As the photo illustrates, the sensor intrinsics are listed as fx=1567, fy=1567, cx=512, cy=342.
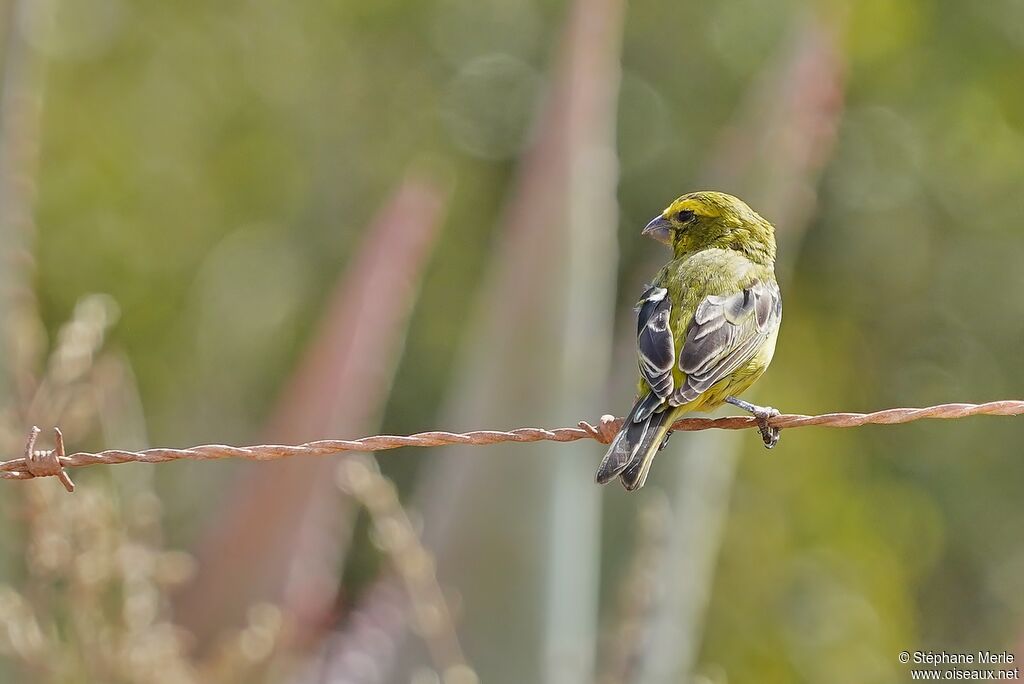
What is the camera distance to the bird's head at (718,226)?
674cm

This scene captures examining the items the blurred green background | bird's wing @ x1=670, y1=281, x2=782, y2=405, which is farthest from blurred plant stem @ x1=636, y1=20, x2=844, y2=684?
bird's wing @ x1=670, y1=281, x2=782, y2=405

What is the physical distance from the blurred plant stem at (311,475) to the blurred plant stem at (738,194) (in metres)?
1.54

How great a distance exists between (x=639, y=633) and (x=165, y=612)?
7.07 feet

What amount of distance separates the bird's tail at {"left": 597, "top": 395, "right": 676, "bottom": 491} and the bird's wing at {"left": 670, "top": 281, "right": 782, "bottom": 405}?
0.09 m

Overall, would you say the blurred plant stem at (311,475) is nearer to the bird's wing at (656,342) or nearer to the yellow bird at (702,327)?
the yellow bird at (702,327)

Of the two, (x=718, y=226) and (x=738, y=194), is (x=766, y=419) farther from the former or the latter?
(x=738, y=194)

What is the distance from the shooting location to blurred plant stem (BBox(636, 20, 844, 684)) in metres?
6.81

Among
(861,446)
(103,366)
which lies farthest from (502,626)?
(861,446)

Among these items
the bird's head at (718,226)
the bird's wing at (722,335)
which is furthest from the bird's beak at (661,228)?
the bird's wing at (722,335)

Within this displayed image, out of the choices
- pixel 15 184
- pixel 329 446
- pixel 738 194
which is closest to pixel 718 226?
pixel 738 194

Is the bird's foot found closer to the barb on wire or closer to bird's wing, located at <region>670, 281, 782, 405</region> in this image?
bird's wing, located at <region>670, 281, 782, 405</region>

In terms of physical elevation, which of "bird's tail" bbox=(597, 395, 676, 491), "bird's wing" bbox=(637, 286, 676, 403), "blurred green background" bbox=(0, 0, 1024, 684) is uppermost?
"blurred green background" bbox=(0, 0, 1024, 684)

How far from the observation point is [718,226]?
682cm

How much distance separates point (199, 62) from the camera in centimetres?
1994
